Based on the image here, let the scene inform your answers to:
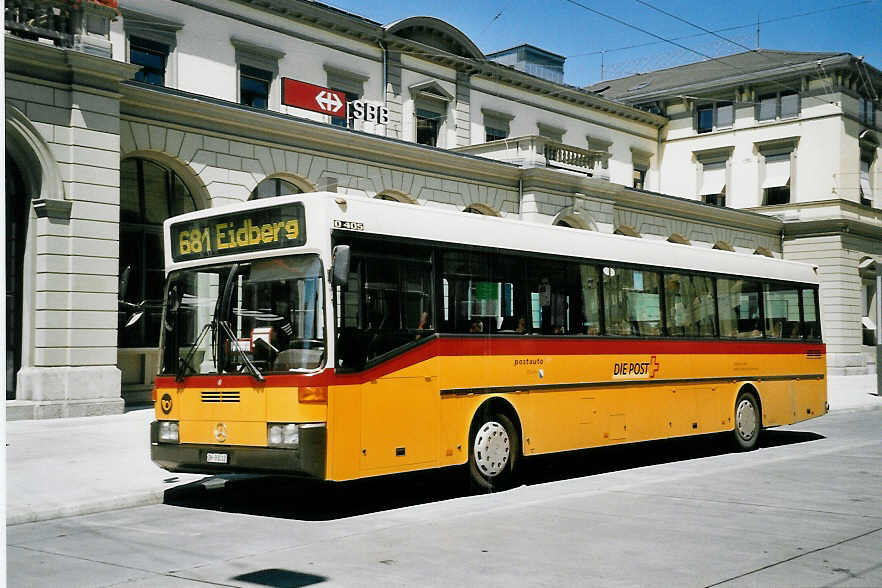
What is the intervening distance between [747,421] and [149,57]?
1796 cm

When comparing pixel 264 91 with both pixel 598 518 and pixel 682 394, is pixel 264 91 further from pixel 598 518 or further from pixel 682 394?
pixel 598 518

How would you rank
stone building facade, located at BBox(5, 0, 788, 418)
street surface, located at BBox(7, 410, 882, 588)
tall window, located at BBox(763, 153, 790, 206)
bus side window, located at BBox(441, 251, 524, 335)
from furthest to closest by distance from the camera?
tall window, located at BBox(763, 153, 790, 206) → stone building facade, located at BBox(5, 0, 788, 418) → bus side window, located at BBox(441, 251, 524, 335) → street surface, located at BBox(7, 410, 882, 588)

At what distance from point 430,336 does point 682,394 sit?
566cm

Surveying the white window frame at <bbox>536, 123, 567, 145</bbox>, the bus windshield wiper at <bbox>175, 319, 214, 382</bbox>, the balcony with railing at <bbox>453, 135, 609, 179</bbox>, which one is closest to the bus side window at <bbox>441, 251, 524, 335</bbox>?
the bus windshield wiper at <bbox>175, 319, 214, 382</bbox>

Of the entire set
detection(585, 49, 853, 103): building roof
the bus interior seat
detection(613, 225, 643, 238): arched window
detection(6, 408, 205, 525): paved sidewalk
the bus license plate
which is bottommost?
detection(6, 408, 205, 525): paved sidewalk

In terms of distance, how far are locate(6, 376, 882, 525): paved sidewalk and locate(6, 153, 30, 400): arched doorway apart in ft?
7.77

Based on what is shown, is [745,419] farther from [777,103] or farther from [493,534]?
[777,103]

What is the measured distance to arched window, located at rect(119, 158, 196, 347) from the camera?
22.5 meters

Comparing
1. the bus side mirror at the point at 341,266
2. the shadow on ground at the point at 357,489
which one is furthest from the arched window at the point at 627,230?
the bus side mirror at the point at 341,266

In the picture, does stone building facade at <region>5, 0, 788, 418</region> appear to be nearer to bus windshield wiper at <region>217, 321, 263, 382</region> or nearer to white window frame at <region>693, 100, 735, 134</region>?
bus windshield wiper at <region>217, 321, 263, 382</region>

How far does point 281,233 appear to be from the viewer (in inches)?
388

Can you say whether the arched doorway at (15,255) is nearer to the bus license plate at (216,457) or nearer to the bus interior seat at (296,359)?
the bus license plate at (216,457)

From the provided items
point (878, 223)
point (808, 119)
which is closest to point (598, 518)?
point (808, 119)

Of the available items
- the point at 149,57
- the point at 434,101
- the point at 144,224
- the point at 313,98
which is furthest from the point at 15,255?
the point at 434,101
